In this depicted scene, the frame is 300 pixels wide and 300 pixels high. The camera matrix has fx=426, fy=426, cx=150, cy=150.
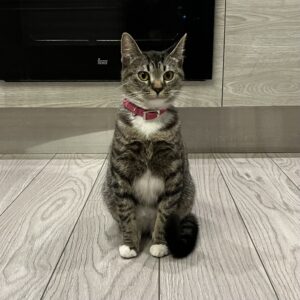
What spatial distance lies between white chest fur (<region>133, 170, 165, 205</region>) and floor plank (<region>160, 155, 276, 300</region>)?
158 mm

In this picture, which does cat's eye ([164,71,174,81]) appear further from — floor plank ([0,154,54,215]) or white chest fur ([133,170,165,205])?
floor plank ([0,154,54,215])

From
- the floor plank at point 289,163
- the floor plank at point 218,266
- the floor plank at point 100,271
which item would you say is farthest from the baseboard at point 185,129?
the floor plank at point 100,271

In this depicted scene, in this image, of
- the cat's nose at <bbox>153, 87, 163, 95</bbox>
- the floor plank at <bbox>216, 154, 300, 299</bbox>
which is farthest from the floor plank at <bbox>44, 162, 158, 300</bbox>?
the cat's nose at <bbox>153, 87, 163, 95</bbox>

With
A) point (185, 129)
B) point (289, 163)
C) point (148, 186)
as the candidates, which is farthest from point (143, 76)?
point (289, 163)

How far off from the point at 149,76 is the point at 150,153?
182 millimetres

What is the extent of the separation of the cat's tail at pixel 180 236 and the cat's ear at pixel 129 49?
1.29 ft

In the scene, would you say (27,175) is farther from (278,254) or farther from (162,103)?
(278,254)

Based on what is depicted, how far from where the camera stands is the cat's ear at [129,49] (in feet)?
Result: 3.32

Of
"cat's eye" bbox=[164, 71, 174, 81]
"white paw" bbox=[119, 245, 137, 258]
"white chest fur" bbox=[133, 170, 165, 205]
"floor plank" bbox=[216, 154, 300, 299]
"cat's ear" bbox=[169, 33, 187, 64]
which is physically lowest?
"floor plank" bbox=[216, 154, 300, 299]

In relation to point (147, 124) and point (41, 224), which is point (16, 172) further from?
point (147, 124)

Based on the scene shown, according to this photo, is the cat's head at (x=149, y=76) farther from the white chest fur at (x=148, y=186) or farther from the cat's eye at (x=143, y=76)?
the white chest fur at (x=148, y=186)

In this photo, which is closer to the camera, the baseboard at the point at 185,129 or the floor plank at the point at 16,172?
the floor plank at the point at 16,172

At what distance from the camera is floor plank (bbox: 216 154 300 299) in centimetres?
96

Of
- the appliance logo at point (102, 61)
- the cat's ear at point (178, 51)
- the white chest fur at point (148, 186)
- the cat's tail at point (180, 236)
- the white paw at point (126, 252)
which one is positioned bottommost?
the white paw at point (126, 252)
